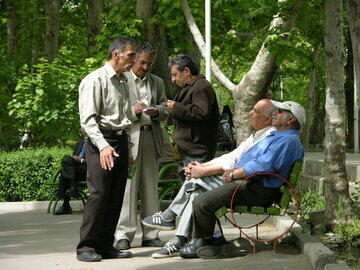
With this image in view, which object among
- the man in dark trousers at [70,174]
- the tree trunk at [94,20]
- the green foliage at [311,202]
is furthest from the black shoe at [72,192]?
the tree trunk at [94,20]

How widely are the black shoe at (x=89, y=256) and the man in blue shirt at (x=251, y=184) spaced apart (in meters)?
0.86

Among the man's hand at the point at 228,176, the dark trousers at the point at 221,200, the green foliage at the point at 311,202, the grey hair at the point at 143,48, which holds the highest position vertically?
the grey hair at the point at 143,48

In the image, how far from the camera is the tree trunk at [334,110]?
10.4m

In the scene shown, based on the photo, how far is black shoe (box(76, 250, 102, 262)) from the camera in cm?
818

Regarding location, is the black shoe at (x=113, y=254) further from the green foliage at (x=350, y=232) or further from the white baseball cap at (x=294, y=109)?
the green foliage at (x=350, y=232)

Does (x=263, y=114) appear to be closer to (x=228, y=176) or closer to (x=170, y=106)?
(x=228, y=176)

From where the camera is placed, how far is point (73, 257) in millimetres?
8633

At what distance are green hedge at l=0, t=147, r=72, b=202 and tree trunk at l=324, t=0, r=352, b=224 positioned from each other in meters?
6.98

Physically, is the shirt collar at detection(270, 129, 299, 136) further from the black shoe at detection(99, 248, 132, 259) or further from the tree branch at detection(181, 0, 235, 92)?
the tree branch at detection(181, 0, 235, 92)

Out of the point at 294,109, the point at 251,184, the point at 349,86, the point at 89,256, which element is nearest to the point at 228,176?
the point at 251,184

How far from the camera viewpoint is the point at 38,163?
16125 mm

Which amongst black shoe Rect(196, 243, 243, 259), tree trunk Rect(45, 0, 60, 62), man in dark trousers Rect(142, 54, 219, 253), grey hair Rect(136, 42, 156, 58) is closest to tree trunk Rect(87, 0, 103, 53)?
tree trunk Rect(45, 0, 60, 62)

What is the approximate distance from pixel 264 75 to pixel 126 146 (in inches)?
270

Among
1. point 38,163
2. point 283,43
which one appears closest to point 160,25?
point 38,163
